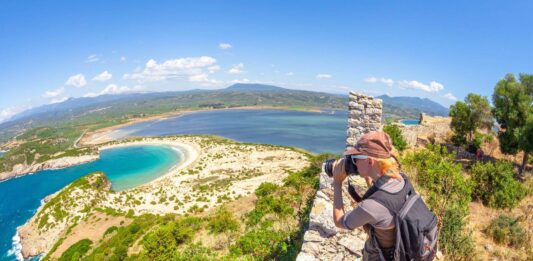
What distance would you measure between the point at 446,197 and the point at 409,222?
5.81 meters

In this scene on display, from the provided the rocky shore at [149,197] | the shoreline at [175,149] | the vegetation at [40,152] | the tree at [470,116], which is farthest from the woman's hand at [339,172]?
the vegetation at [40,152]

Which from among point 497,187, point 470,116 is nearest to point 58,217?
Result: point 497,187

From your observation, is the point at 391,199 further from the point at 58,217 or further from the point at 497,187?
the point at 58,217

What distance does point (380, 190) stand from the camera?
2229mm

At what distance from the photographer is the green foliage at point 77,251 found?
19.7 meters

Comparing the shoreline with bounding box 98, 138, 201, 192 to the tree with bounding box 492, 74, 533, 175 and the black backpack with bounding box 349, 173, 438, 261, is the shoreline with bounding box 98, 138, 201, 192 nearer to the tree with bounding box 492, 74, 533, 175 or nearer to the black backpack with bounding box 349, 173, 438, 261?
the tree with bounding box 492, 74, 533, 175

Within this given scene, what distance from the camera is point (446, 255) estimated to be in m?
5.48

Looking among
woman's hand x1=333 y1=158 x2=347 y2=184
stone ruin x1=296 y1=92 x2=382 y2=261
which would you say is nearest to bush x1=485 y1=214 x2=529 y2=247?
A: stone ruin x1=296 y1=92 x2=382 y2=261

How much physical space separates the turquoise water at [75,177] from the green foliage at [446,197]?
41.8m

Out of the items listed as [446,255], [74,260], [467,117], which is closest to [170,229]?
[74,260]

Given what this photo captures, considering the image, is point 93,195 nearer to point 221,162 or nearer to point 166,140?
point 221,162

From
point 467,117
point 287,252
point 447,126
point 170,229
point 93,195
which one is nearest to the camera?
point 287,252

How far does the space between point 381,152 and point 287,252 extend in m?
5.48

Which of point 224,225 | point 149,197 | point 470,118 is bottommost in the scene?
point 149,197
